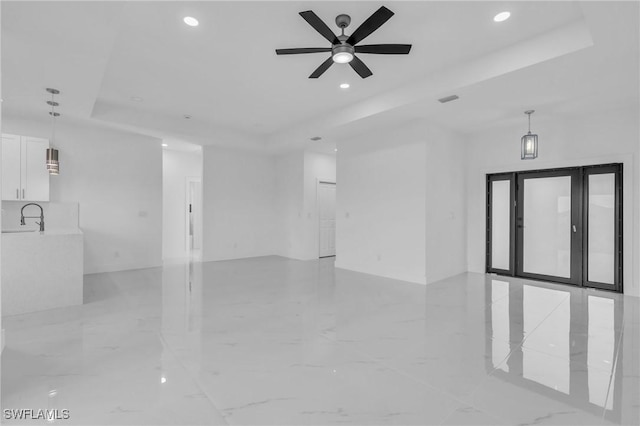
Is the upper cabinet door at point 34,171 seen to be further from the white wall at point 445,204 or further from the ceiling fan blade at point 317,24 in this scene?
the white wall at point 445,204

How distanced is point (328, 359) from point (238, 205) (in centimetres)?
610

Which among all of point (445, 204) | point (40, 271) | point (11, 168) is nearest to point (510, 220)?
point (445, 204)

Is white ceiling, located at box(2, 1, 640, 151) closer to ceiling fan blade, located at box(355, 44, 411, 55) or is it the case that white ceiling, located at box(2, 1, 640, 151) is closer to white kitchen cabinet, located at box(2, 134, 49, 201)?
ceiling fan blade, located at box(355, 44, 411, 55)

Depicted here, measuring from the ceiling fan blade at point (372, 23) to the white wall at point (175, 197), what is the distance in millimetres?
6672

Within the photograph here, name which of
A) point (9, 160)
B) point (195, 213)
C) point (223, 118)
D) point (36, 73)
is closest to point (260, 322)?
point (36, 73)

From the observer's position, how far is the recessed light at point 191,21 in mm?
3062

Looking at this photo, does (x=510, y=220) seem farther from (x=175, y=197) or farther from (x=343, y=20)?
(x=175, y=197)

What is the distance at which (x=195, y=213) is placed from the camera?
355 inches

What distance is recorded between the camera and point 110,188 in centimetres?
641

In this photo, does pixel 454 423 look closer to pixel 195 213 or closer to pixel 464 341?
pixel 464 341

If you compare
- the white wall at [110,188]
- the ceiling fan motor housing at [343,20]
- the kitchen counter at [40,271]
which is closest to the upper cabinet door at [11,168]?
the white wall at [110,188]

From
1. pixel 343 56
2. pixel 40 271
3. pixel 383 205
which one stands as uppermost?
pixel 343 56

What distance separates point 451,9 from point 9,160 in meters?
6.67

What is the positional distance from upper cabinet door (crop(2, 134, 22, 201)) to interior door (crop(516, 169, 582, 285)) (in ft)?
28.5
